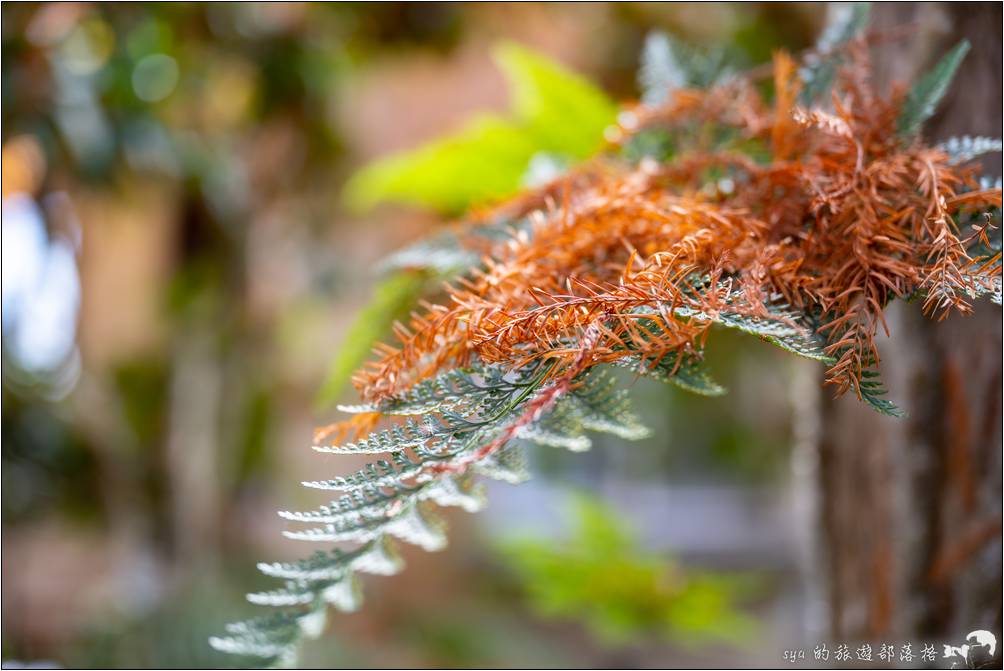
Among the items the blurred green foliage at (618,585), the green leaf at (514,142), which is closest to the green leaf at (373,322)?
the green leaf at (514,142)

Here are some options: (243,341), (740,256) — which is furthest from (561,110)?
(243,341)

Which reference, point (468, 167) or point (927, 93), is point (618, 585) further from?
point (927, 93)

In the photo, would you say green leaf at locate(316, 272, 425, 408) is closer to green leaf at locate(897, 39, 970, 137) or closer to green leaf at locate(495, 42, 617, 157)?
green leaf at locate(495, 42, 617, 157)

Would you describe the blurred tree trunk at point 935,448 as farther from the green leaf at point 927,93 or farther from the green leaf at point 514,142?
the green leaf at point 514,142

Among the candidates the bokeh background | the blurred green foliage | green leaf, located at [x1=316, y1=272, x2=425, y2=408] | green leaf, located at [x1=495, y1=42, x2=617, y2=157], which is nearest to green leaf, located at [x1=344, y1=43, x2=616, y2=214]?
green leaf, located at [x1=495, y1=42, x2=617, y2=157]

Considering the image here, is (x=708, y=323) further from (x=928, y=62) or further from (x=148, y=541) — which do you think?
(x=148, y=541)

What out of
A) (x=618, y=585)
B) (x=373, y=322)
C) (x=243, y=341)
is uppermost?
(x=243, y=341)
